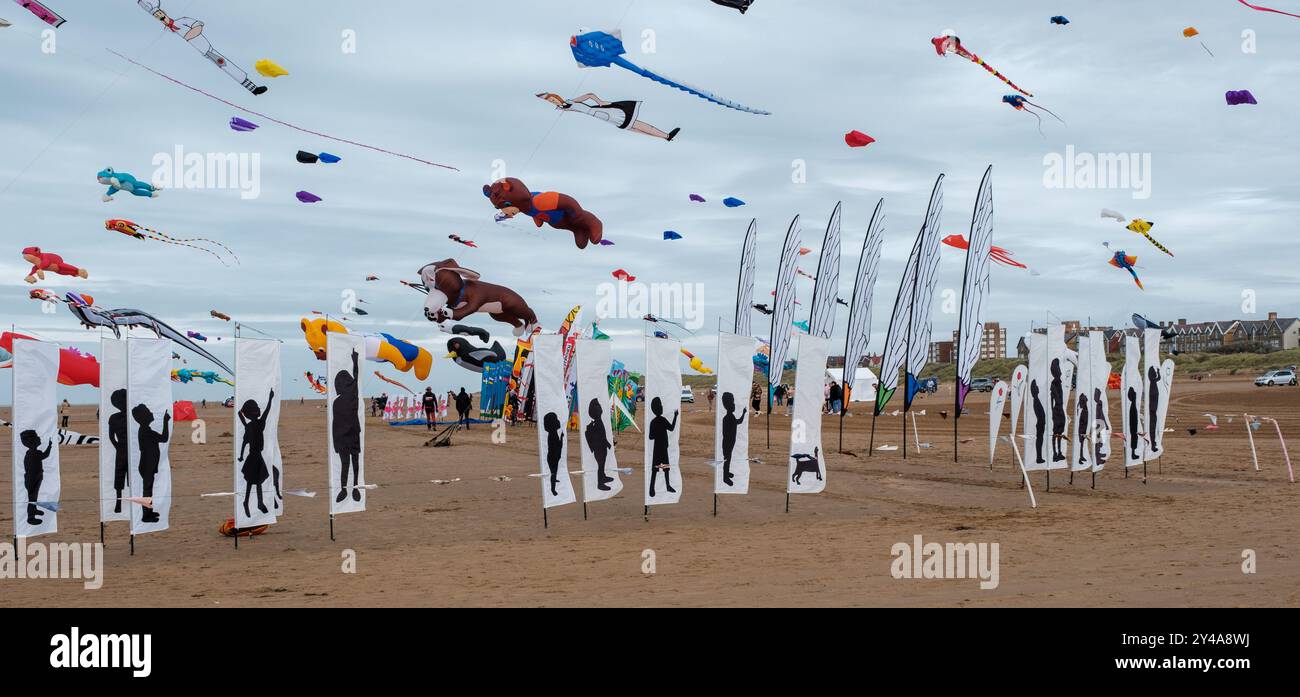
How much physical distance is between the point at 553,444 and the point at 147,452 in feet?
19.1

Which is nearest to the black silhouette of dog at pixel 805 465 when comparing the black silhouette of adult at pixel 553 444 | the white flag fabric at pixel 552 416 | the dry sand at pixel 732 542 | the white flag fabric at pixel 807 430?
the white flag fabric at pixel 807 430

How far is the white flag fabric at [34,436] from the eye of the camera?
1251 centimetres

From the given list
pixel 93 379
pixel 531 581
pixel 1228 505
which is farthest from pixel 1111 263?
pixel 93 379

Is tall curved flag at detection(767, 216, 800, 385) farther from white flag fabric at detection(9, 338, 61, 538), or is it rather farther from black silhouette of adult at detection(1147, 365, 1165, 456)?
white flag fabric at detection(9, 338, 61, 538)

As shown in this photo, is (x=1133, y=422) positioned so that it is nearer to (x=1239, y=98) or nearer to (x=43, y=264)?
(x=1239, y=98)

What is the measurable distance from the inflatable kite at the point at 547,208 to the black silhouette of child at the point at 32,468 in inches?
349

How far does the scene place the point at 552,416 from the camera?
15375mm

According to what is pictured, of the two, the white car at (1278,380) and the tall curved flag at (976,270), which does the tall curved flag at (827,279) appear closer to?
the tall curved flag at (976,270)

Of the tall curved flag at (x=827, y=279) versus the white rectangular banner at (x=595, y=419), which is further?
the tall curved flag at (x=827, y=279)

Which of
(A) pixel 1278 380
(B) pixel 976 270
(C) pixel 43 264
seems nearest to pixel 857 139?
(B) pixel 976 270

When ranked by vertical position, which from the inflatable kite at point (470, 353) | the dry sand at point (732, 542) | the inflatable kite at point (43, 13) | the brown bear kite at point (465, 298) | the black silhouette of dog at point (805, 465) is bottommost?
the dry sand at point (732, 542)

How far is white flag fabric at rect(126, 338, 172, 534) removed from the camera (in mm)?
12914
